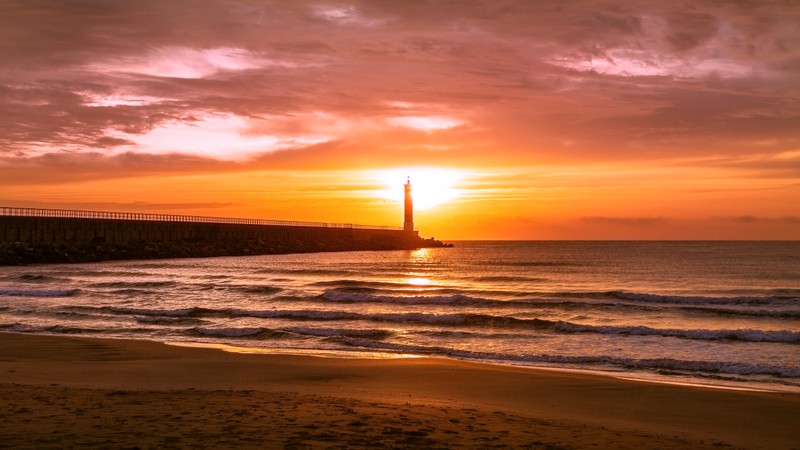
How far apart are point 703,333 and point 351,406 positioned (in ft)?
47.0

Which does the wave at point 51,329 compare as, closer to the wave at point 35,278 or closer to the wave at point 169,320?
the wave at point 169,320

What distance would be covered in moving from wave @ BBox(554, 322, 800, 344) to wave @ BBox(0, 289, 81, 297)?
20.9 m

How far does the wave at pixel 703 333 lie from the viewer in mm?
19812

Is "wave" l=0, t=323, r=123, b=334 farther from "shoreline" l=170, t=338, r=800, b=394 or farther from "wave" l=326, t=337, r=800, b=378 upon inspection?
"wave" l=326, t=337, r=800, b=378

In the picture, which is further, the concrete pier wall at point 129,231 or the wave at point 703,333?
the concrete pier wall at point 129,231

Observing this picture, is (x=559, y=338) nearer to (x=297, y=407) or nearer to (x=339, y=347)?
(x=339, y=347)

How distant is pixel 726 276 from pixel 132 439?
50.1 metres

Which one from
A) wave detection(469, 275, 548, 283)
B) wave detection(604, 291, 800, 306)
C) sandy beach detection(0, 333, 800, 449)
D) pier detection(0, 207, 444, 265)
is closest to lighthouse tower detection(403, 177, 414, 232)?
pier detection(0, 207, 444, 265)

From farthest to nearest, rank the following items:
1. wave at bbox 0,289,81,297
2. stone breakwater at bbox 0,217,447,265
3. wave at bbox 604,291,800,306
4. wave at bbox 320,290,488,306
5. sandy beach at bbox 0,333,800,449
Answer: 1. stone breakwater at bbox 0,217,447,265
2. wave at bbox 604,291,800,306
3. wave at bbox 0,289,81,297
4. wave at bbox 320,290,488,306
5. sandy beach at bbox 0,333,800,449

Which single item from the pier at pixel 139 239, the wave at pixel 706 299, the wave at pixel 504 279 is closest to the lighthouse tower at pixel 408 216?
the pier at pixel 139 239

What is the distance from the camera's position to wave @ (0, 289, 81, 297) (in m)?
30.1

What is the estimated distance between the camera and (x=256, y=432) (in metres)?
7.47

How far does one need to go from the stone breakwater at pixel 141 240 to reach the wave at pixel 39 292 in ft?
72.0

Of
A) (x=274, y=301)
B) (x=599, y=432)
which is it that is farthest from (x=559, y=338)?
(x=274, y=301)
